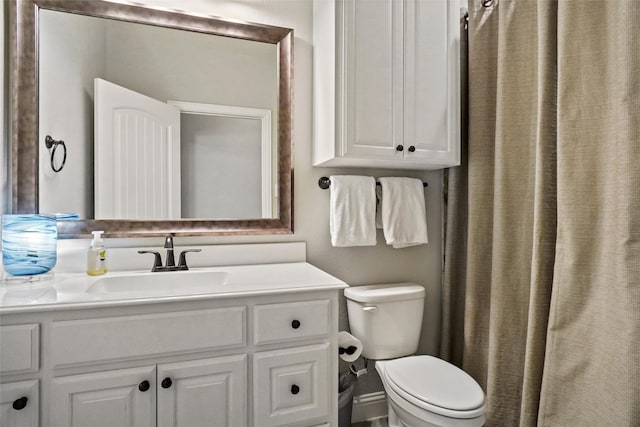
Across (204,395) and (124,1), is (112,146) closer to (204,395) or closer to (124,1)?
(124,1)

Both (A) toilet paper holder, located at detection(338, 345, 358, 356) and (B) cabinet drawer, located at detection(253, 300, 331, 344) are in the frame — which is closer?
(B) cabinet drawer, located at detection(253, 300, 331, 344)

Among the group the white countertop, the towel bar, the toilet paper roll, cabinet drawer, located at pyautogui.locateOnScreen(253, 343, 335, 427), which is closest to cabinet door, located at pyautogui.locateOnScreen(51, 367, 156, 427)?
the white countertop

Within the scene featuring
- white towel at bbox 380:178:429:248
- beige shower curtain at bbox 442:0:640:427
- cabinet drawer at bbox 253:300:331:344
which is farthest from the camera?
white towel at bbox 380:178:429:248

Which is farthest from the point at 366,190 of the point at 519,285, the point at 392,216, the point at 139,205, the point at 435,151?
the point at 139,205

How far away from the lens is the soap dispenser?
51.8 inches

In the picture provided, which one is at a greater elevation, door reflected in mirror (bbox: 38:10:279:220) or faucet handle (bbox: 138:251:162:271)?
door reflected in mirror (bbox: 38:10:279:220)

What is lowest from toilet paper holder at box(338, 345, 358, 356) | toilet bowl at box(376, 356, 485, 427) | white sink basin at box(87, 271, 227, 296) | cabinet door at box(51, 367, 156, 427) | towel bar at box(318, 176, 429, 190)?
toilet bowl at box(376, 356, 485, 427)

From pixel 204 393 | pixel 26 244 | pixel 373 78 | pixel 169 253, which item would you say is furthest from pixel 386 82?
pixel 26 244

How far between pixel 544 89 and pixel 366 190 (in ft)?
2.65

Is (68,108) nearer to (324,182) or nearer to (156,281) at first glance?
(156,281)

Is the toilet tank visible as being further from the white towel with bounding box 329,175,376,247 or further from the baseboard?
the baseboard

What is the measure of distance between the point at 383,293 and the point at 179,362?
907mm

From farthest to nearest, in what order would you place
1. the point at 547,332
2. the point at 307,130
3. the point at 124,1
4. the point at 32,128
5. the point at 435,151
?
the point at 307,130
the point at 435,151
the point at 124,1
the point at 32,128
the point at 547,332

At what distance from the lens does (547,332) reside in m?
1.25
